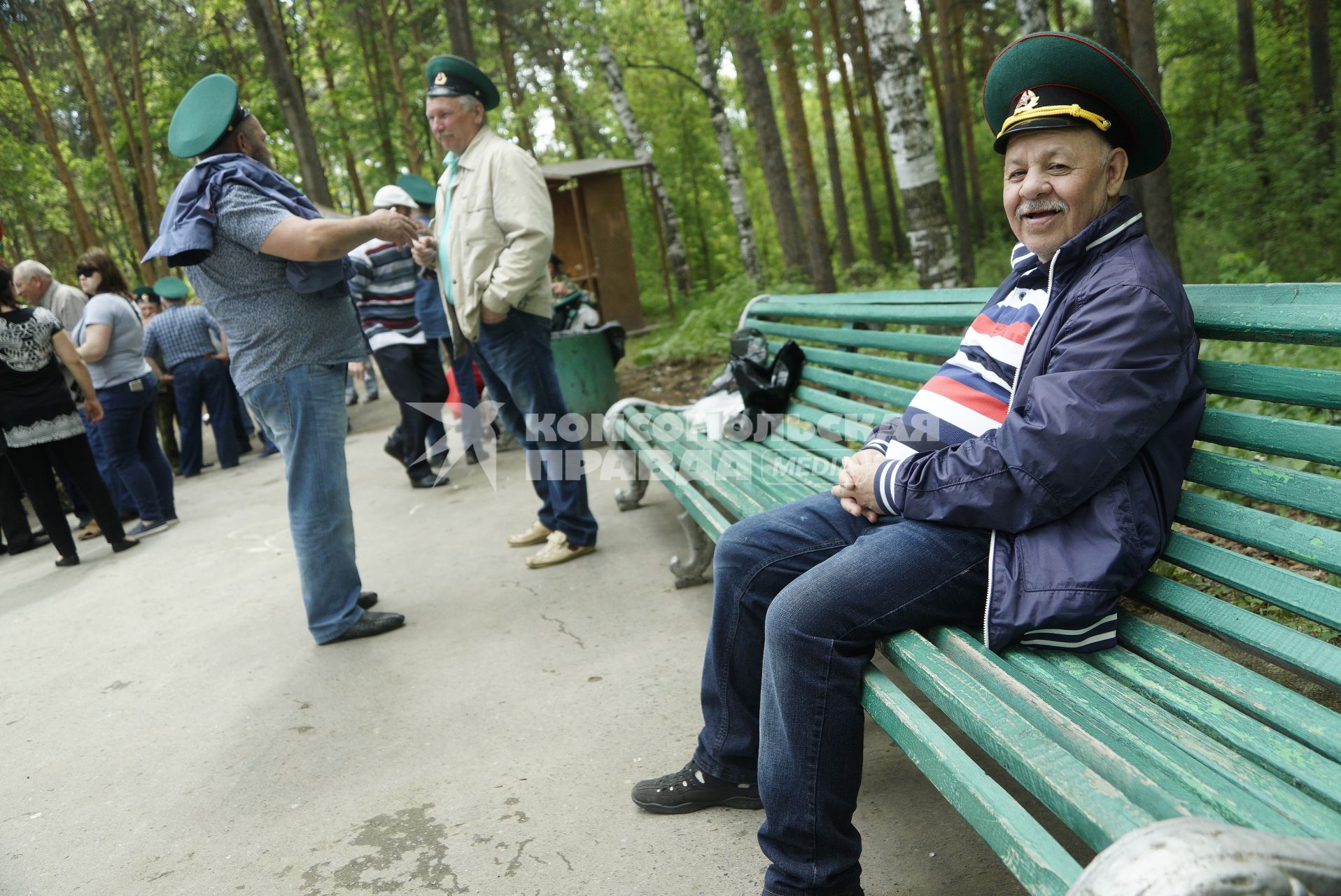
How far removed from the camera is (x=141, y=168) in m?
20.1

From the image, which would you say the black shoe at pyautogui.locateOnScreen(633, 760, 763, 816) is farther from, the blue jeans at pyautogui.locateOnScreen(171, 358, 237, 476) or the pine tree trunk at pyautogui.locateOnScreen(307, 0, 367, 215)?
the pine tree trunk at pyautogui.locateOnScreen(307, 0, 367, 215)

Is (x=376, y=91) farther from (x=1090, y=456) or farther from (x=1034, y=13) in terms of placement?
(x=1090, y=456)

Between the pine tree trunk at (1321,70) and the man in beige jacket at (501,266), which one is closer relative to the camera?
the man in beige jacket at (501,266)

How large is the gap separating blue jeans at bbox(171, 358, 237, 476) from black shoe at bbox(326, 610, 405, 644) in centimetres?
629

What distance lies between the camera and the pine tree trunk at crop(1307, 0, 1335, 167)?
13.6 metres

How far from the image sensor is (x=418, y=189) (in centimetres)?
792

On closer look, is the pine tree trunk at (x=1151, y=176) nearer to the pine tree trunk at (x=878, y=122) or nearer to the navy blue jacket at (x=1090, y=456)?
the pine tree trunk at (x=878, y=122)

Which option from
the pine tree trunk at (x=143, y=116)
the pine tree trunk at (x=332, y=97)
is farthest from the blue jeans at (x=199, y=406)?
the pine tree trunk at (x=332, y=97)

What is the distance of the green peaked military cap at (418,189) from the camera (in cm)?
778

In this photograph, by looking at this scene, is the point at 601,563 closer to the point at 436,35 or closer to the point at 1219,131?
the point at 1219,131

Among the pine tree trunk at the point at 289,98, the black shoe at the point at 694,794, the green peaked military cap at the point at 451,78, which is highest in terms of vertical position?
the pine tree trunk at the point at 289,98

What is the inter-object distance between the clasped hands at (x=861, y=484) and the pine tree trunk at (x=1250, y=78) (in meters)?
15.8

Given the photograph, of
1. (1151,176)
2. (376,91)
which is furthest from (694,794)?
(376,91)

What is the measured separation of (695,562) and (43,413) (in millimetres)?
4811
